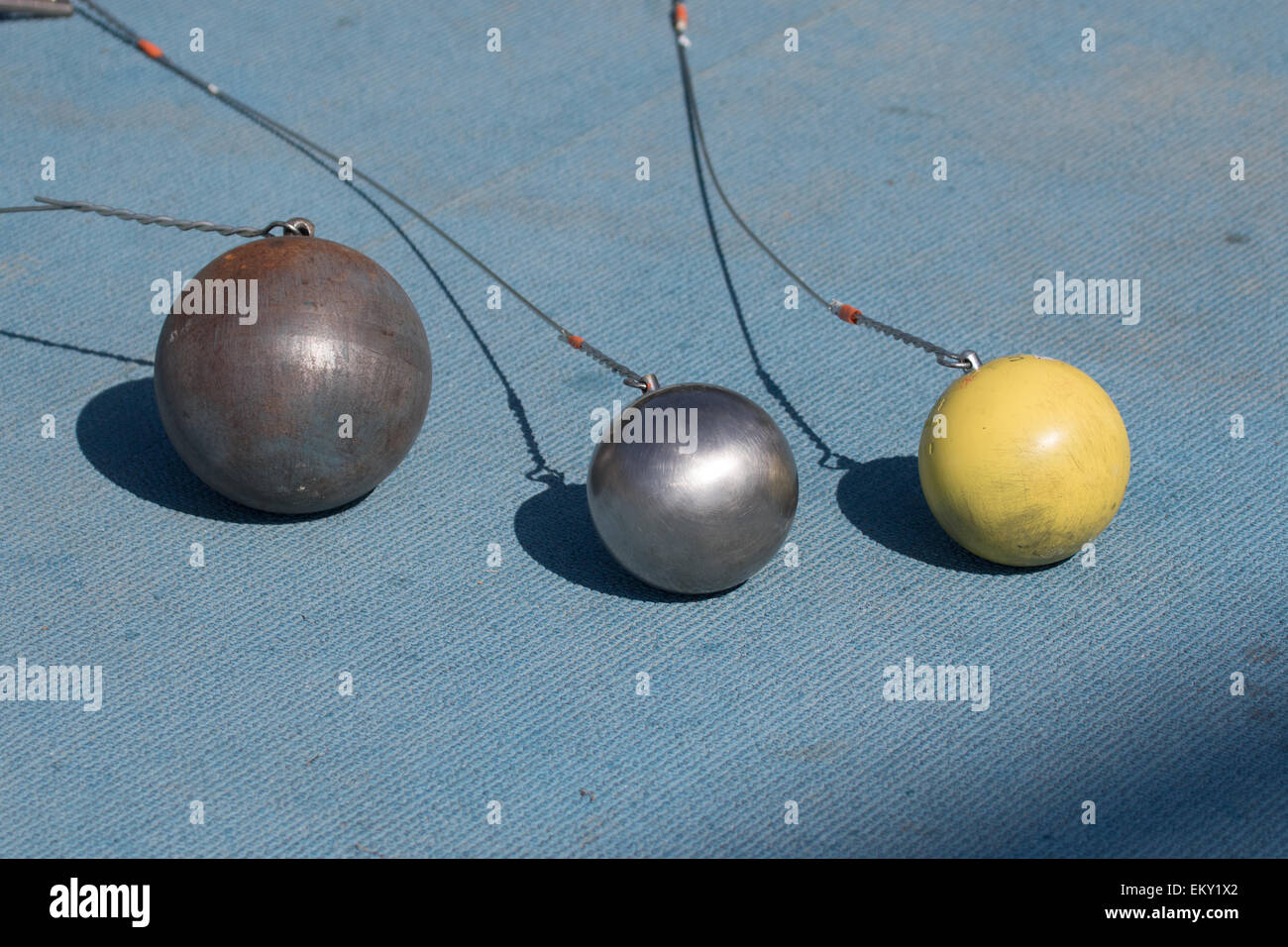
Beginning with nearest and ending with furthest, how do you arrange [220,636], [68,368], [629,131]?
[220,636] → [68,368] → [629,131]

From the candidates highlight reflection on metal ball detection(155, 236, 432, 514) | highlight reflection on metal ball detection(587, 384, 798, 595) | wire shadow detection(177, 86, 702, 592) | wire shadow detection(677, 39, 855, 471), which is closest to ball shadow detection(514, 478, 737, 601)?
wire shadow detection(177, 86, 702, 592)

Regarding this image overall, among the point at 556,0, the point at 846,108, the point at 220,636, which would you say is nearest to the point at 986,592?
the point at 220,636

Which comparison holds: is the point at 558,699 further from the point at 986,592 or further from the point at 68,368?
the point at 68,368

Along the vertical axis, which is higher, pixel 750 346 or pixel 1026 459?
pixel 750 346

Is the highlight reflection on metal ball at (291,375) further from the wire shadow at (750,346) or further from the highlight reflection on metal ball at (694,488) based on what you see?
the wire shadow at (750,346)

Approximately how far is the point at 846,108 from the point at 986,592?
3011mm

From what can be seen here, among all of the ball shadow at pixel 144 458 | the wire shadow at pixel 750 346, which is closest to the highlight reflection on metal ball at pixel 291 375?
the ball shadow at pixel 144 458

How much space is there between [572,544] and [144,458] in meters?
1.55

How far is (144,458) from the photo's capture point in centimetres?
462

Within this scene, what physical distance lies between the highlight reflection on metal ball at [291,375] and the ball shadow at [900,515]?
1474 mm

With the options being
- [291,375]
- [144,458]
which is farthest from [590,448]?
[144,458]

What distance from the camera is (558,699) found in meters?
3.80

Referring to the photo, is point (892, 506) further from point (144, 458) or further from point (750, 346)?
point (144, 458)

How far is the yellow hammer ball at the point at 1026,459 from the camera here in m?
3.80
